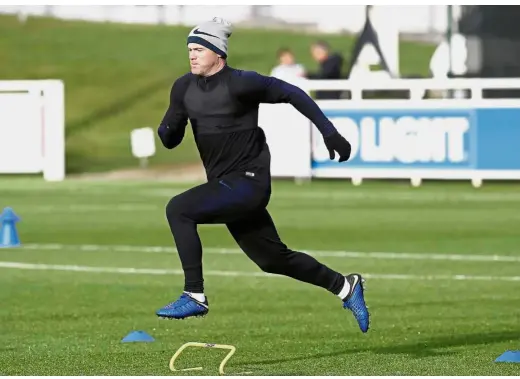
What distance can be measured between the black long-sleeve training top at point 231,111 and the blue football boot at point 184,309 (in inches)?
30.7

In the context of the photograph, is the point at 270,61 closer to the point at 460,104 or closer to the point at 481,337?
the point at 460,104

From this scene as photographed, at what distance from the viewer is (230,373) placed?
33.1ft

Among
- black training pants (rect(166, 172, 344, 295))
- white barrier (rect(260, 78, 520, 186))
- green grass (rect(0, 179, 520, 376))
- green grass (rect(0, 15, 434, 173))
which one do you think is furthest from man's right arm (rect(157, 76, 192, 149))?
green grass (rect(0, 15, 434, 173))

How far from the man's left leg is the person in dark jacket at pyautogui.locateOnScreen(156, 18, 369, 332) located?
3.3 inches

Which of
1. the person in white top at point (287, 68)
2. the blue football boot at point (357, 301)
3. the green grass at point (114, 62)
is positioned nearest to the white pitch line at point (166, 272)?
the blue football boot at point (357, 301)

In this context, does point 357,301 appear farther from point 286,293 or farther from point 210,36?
point 286,293

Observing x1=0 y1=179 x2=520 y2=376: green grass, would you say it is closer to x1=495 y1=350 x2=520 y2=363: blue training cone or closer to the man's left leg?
x1=495 y1=350 x2=520 y2=363: blue training cone

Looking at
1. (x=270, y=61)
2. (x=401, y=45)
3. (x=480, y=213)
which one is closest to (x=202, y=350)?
(x=480, y=213)

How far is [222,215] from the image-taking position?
10.2 m

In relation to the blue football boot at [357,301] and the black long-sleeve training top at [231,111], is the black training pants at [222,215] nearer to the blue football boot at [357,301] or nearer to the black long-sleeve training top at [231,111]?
the black long-sleeve training top at [231,111]

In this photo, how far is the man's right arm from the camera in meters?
10.4

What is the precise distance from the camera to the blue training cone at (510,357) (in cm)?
1049

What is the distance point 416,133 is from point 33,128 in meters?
7.22

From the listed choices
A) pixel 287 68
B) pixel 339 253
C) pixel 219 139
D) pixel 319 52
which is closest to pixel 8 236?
pixel 339 253
